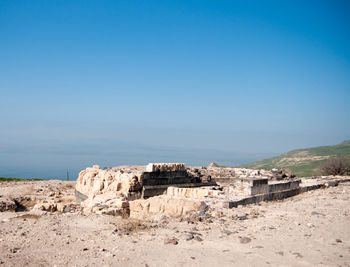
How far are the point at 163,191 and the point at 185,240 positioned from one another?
22.6 ft

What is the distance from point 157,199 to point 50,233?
4105 mm

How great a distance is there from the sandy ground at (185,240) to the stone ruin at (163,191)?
1313 mm

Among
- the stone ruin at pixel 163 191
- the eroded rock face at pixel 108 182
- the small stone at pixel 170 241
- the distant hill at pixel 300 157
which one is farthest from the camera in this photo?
the distant hill at pixel 300 157

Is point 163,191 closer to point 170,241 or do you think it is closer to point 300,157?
point 170,241

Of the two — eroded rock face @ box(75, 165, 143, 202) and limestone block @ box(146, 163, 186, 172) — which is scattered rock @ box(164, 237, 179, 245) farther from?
limestone block @ box(146, 163, 186, 172)

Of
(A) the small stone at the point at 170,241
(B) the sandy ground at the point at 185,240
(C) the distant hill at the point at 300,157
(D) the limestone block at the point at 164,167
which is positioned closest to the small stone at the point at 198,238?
(B) the sandy ground at the point at 185,240

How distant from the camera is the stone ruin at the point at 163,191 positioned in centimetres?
924

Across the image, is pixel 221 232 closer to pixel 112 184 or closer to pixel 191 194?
pixel 191 194

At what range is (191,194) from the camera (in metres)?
10.0

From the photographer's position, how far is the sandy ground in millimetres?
4953

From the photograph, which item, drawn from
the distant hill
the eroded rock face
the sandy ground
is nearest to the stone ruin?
the eroded rock face

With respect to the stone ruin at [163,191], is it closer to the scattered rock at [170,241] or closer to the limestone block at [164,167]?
the limestone block at [164,167]

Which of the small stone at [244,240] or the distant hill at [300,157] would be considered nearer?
the small stone at [244,240]

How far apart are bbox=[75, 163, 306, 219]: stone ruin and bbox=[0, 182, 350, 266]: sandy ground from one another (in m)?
1.31
